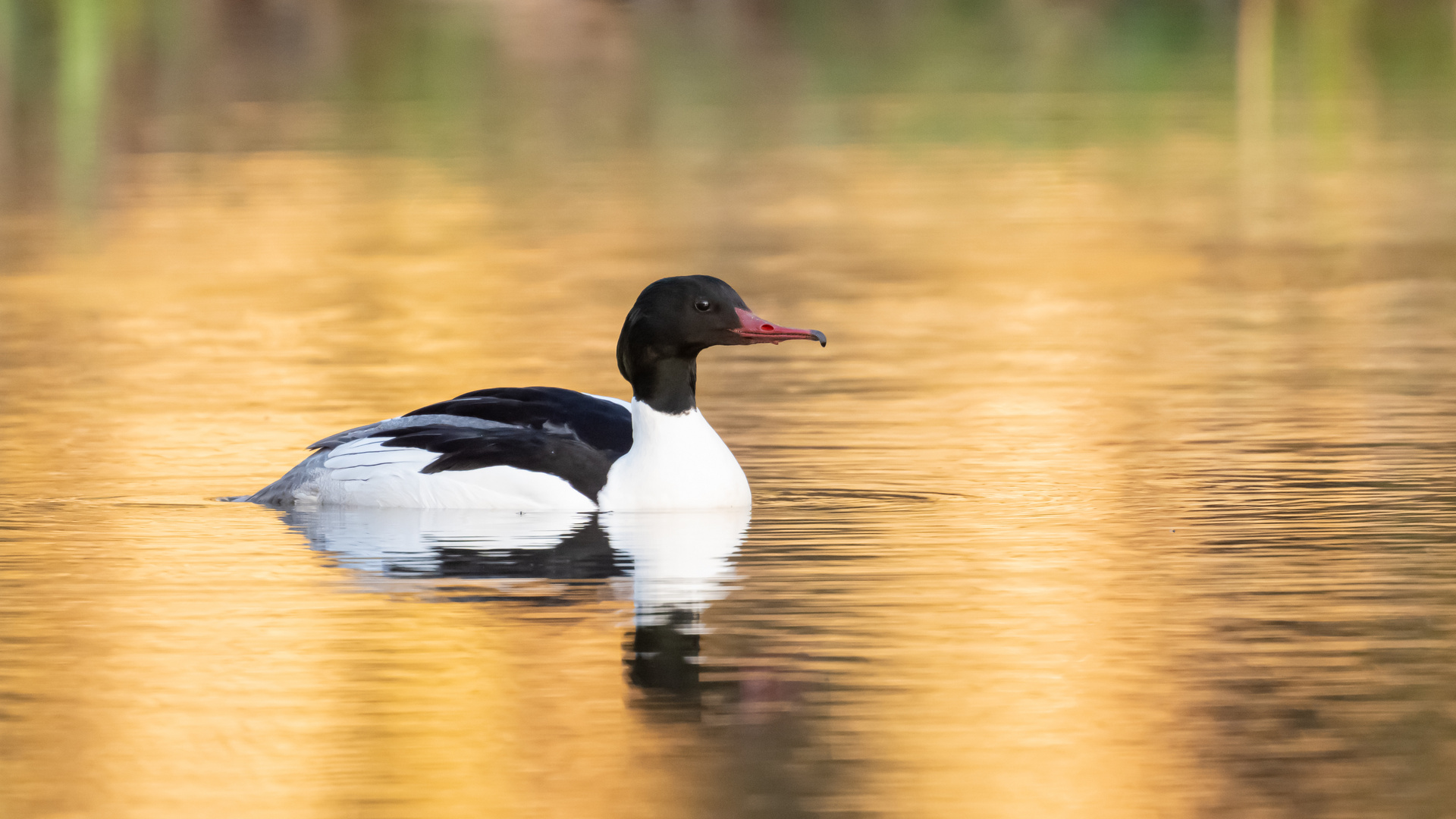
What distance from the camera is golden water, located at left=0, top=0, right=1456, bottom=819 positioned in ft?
23.1

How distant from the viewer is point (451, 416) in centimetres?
1126

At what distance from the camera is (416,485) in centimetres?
1102

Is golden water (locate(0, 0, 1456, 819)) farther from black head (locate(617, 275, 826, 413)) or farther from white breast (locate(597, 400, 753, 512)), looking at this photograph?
black head (locate(617, 275, 826, 413))

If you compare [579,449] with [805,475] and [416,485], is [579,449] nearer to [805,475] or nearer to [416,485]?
[416,485]

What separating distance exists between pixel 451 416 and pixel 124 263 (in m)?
10.1

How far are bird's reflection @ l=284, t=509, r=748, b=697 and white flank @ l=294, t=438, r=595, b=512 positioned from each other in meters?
0.04

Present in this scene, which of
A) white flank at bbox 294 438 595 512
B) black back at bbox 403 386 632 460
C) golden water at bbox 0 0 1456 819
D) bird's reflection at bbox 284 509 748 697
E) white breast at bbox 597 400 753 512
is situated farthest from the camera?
black back at bbox 403 386 632 460

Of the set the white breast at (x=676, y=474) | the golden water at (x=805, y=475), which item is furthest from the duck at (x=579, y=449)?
the golden water at (x=805, y=475)

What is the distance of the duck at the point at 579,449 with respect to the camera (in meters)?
10.8

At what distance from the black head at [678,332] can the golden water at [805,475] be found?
649 millimetres

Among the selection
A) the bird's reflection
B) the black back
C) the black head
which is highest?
the black head

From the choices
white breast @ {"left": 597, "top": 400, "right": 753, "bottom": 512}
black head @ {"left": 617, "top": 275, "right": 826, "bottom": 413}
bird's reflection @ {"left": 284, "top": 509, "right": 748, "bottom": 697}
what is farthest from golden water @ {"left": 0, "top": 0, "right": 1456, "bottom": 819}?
black head @ {"left": 617, "top": 275, "right": 826, "bottom": 413}

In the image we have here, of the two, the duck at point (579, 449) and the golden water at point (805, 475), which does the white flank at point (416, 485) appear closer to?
the duck at point (579, 449)

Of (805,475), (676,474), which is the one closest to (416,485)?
(676,474)
